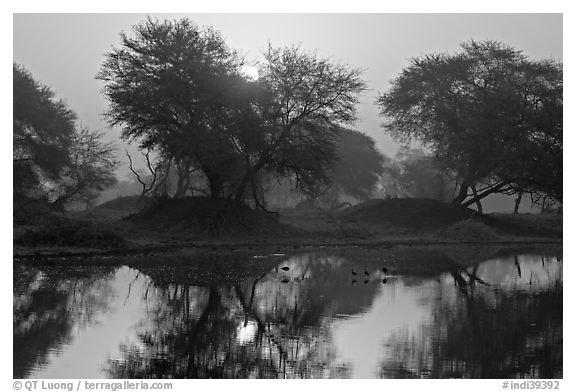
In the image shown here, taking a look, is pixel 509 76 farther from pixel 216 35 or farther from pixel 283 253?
pixel 283 253

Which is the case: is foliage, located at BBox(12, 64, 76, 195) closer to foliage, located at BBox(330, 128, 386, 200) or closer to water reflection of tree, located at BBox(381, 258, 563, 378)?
foliage, located at BBox(330, 128, 386, 200)

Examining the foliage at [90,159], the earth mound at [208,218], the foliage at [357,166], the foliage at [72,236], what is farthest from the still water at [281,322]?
the foliage at [357,166]

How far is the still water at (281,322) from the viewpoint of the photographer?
11.8m

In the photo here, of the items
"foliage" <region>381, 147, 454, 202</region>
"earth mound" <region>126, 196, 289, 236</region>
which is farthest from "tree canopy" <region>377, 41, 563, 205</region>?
"foliage" <region>381, 147, 454, 202</region>

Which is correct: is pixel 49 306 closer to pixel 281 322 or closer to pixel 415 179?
pixel 281 322

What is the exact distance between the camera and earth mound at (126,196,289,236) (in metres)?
38.9

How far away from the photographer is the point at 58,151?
5219 cm

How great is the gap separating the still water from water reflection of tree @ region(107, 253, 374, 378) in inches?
1.1

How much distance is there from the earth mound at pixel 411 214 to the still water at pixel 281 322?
854 inches

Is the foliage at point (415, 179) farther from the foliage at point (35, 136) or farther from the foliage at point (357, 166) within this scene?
the foliage at point (35, 136)

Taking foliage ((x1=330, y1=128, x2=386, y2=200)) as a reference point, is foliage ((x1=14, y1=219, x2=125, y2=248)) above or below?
below

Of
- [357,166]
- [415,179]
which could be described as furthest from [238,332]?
[415,179]

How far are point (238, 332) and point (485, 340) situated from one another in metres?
4.37

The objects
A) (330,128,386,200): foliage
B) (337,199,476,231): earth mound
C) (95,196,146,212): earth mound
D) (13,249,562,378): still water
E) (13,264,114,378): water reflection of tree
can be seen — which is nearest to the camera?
(13,249,562,378): still water
